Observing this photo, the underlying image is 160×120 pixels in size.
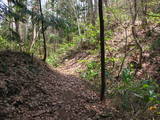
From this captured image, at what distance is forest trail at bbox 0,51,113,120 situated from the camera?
5129 mm

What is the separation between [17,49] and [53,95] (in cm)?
411

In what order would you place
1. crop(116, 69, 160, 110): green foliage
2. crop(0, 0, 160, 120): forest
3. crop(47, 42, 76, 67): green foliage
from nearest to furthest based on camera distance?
1. crop(0, 0, 160, 120): forest
2. crop(116, 69, 160, 110): green foliage
3. crop(47, 42, 76, 67): green foliage

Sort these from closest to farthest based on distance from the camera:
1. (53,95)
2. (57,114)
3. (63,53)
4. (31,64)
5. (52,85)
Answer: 1. (57,114)
2. (53,95)
3. (52,85)
4. (31,64)
5. (63,53)

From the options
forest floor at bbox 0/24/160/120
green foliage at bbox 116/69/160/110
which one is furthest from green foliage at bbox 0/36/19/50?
green foliage at bbox 116/69/160/110

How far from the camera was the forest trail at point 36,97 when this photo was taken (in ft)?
16.8

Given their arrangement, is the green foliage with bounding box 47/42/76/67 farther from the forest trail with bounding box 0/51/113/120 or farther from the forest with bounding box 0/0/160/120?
the forest trail with bounding box 0/51/113/120

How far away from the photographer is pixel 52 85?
766 centimetres

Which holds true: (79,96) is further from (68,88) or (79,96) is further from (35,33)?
(35,33)

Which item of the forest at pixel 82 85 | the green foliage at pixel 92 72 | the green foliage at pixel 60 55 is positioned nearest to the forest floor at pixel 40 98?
the forest at pixel 82 85

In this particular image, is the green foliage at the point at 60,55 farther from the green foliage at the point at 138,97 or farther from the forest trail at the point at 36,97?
the green foliage at the point at 138,97

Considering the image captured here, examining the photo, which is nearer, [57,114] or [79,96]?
[57,114]

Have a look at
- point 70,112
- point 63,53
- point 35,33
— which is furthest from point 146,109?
point 63,53

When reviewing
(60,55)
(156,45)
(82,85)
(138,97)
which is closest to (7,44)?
(82,85)

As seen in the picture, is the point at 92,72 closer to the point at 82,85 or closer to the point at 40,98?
the point at 82,85
